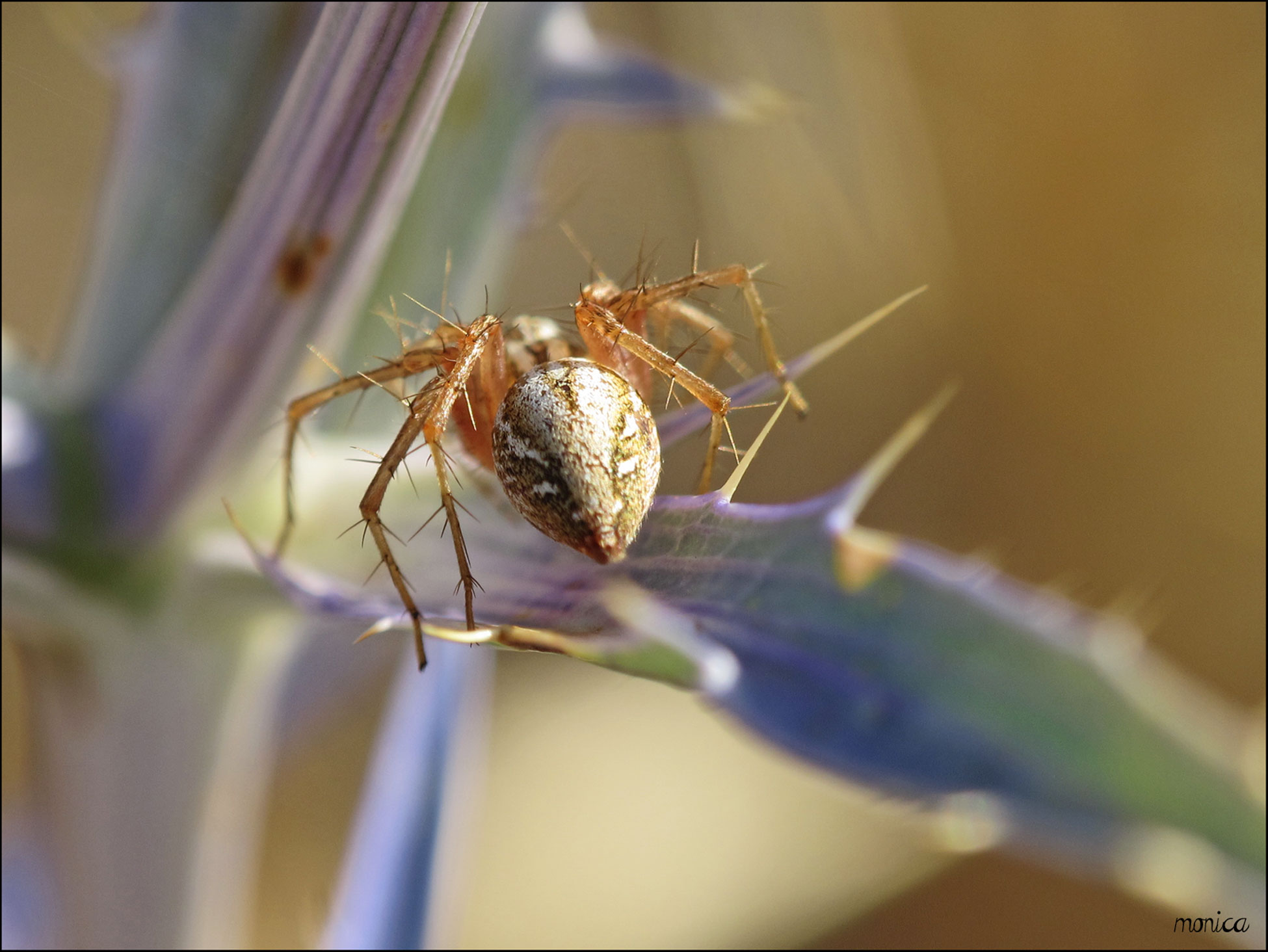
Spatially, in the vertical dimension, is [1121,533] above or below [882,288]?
below

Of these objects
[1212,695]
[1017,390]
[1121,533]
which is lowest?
[1212,695]

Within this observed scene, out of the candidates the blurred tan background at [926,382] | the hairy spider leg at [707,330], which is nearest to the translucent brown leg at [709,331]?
the hairy spider leg at [707,330]

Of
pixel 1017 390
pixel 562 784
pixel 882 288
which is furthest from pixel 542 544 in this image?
pixel 1017 390

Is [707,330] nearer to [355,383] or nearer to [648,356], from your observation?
[648,356]

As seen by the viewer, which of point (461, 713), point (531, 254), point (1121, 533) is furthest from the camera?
point (1121, 533)

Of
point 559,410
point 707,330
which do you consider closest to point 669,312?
point 707,330

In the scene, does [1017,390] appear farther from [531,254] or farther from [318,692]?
[318,692]

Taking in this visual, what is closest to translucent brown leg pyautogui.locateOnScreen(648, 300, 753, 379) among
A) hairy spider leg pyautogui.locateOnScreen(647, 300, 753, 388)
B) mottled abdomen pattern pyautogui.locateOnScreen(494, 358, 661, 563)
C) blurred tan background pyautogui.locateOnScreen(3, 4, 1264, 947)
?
hairy spider leg pyautogui.locateOnScreen(647, 300, 753, 388)

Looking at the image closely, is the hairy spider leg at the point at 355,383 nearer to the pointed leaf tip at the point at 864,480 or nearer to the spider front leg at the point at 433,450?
the spider front leg at the point at 433,450
